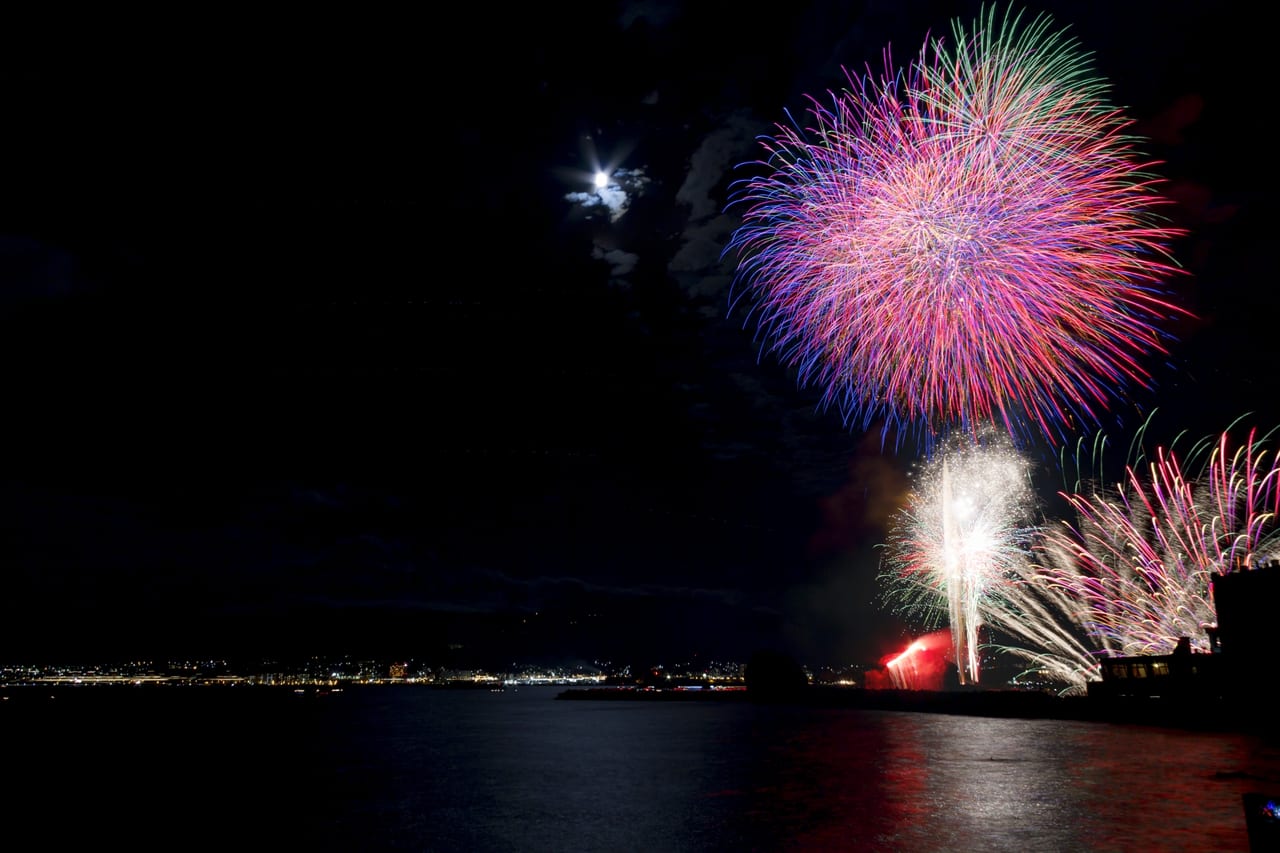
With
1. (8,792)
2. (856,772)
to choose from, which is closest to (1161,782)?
(856,772)

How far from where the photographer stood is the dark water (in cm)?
1608

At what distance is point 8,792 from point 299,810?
2179cm

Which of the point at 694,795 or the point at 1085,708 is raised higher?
the point at 1085,708

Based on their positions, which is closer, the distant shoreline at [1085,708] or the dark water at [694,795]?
the dark water at [694,795]

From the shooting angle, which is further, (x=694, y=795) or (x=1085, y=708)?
(x=1085, y=708)

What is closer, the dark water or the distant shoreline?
the dark water

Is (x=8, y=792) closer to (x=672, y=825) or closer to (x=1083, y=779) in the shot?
(x=672, y=825)

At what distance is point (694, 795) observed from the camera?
22.8m

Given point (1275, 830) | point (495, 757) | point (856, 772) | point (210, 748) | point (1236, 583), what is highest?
point (1236, 583)

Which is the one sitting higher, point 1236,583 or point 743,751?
point 1236,583

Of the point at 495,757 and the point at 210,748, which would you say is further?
the point at 210,748

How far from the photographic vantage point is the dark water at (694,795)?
16.1 meters

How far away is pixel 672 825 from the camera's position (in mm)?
18016

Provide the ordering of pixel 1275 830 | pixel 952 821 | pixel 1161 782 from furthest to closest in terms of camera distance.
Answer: pixel 1161 782 < pixel 952 821 < pixel 1275 830
